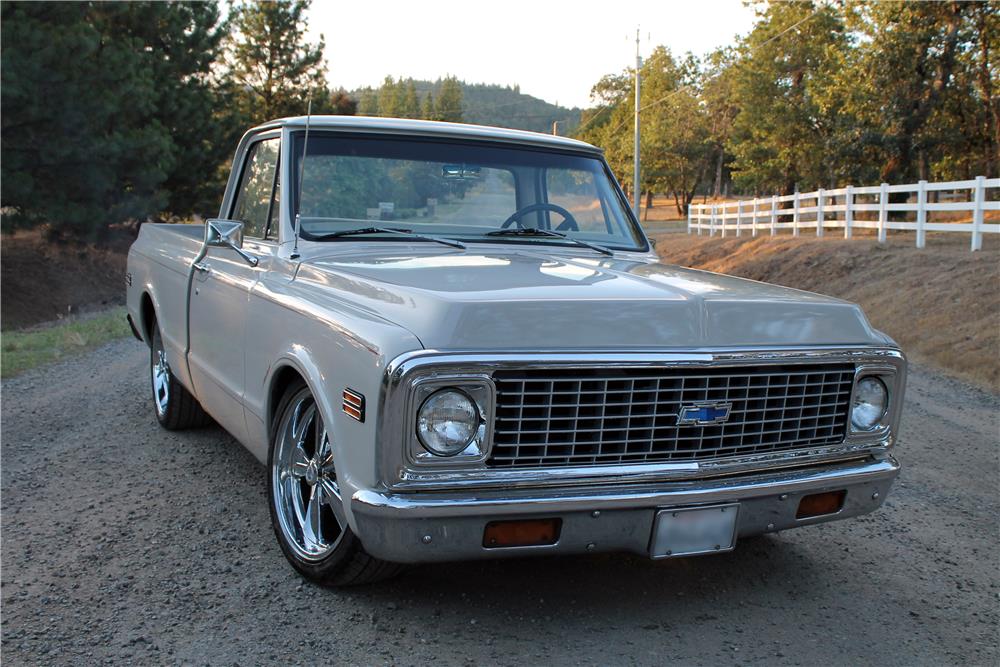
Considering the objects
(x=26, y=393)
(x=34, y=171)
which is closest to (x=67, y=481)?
(x=26, y=393)

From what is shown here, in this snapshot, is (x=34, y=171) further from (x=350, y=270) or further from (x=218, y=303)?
(x=350, y=270)

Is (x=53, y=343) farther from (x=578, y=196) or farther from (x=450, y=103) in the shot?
(x=450, y=103)

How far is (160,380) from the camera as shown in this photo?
5891mm

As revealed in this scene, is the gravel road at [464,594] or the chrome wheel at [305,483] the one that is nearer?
the gravel road at [464,594]

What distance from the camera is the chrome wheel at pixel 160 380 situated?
5.71m

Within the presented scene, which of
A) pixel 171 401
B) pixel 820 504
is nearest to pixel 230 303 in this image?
pixel 171 401

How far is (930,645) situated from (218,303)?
10.9ft

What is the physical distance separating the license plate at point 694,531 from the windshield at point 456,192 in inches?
69.3

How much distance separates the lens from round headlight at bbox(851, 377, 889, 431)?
3299 millimetres

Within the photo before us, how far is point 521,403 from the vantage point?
2.75 meters

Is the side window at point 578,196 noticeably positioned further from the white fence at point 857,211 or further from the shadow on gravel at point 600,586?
the white fence at point 857,211

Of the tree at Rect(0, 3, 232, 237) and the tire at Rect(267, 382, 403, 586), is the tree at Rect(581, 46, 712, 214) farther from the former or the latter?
the tire at Rect(267, 382, 403, 586)

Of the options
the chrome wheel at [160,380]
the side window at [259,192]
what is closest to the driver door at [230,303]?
the side window at [259,192]

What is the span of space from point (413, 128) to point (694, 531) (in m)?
2.33
